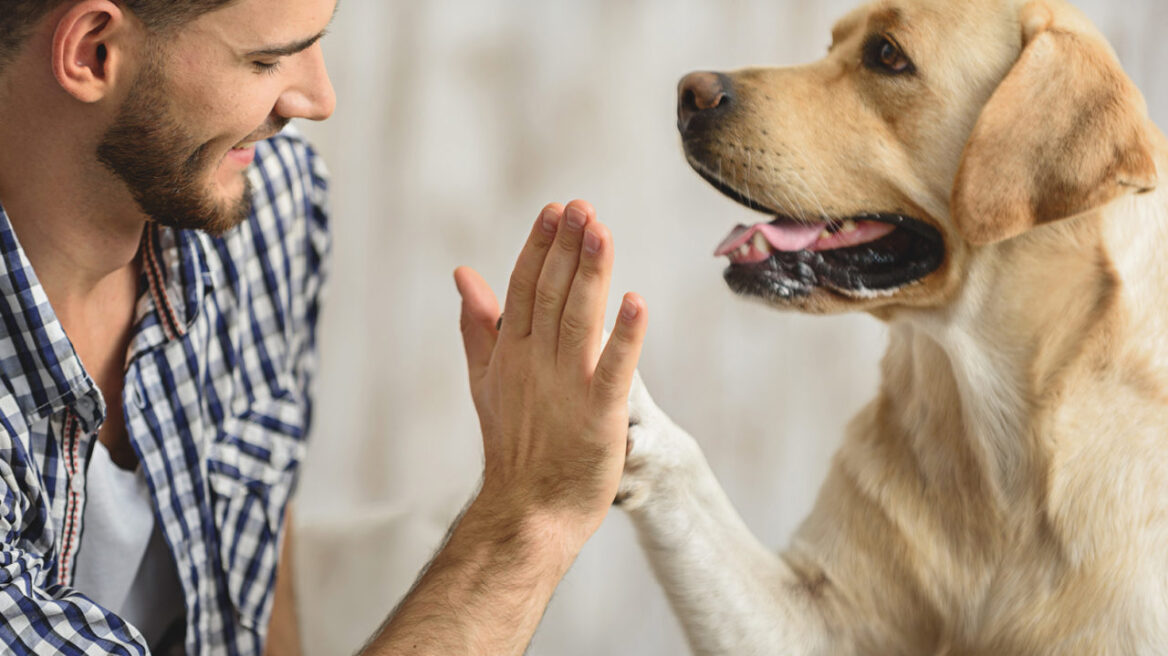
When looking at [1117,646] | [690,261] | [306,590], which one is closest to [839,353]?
[690,261]

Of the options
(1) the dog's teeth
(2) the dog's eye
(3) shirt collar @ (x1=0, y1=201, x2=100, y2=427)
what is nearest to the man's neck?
(3) shirt collar @ (x1=0, y1=201, x2=100, y2=427)

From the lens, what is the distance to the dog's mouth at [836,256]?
43.2 inches

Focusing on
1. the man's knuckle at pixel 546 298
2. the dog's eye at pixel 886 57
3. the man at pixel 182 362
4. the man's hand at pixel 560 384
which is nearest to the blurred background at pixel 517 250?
the man at pixel 182 362

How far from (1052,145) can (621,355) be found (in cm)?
48

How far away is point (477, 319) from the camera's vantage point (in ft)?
4.05

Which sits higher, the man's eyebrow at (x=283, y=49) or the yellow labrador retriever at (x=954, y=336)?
the man's eyebrow at (x=283, y=49)

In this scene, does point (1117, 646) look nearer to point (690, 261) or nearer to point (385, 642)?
point (385, 642)

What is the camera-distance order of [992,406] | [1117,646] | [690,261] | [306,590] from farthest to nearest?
[690,261]
[306,590]
[992,406]
[1117,646]

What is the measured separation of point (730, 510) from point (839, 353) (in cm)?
68

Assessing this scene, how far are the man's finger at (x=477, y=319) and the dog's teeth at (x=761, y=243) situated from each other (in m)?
0.33

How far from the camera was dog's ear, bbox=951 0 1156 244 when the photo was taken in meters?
0.96

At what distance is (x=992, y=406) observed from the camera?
1116mm

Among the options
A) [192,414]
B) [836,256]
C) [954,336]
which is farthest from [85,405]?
[954,336]

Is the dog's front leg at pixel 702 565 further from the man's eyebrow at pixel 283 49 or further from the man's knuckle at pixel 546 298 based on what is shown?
the man's eyebrow at pixel 283 49
